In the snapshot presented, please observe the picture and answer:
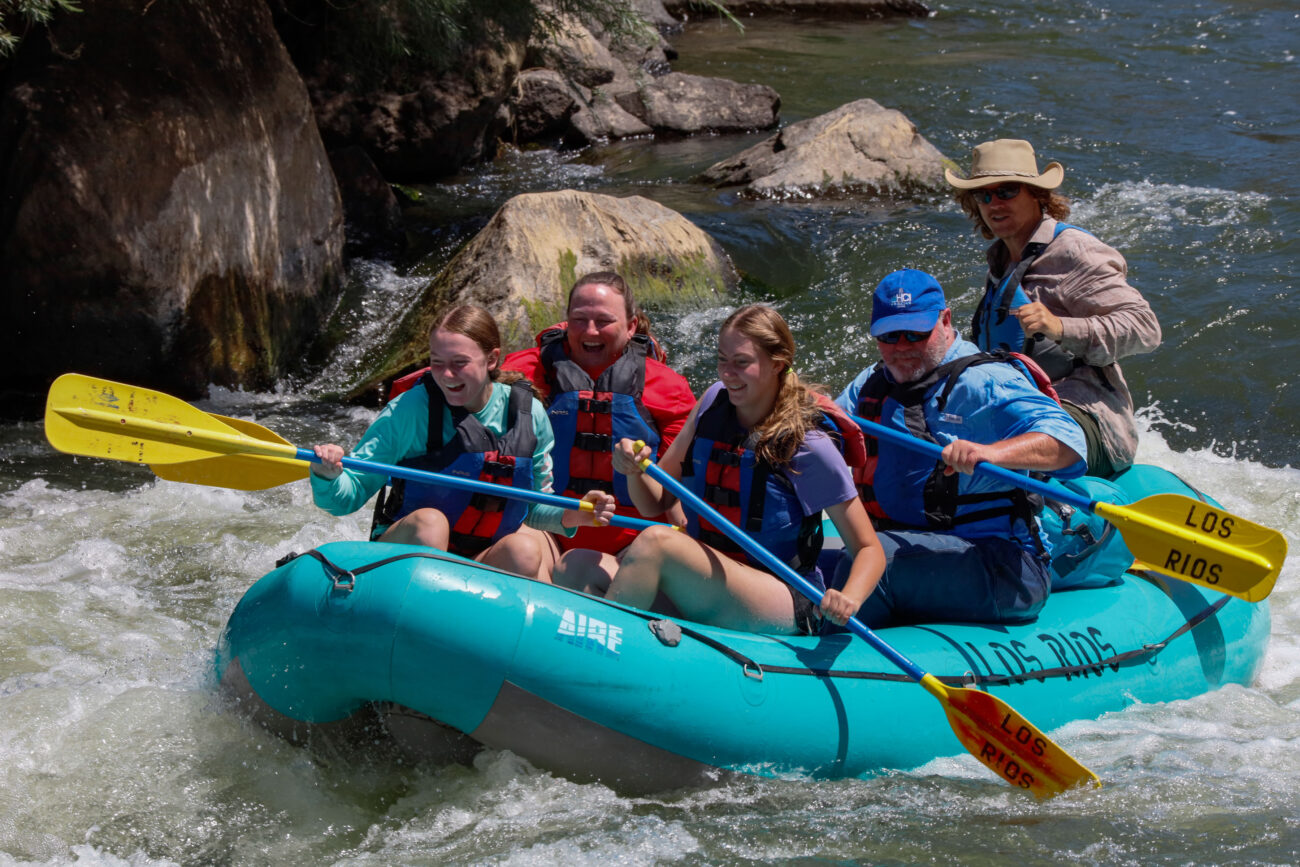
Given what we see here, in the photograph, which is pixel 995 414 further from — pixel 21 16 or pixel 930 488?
pixel 21 16

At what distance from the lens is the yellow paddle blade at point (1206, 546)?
11.7 feet

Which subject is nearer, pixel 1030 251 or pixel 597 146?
pixel 1030 251

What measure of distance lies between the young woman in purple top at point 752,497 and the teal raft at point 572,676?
0.29 feet

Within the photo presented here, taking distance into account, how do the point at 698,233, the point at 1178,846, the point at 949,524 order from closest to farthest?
1. the point at 1178,846
2. the point at 949,524
3. the point at 698,233

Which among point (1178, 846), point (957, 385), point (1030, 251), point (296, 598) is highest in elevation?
point (1030, 251)

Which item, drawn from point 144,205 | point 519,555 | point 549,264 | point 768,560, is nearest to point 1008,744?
point 768,560

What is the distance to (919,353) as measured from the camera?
11.5ft

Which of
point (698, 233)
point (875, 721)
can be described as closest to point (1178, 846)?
point (875, 721)

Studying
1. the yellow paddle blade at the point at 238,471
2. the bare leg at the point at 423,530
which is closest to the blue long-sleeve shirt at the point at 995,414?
the bare leg at the point at 423,530

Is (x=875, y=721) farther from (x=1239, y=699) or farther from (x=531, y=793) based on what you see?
(x=1239, y=699)

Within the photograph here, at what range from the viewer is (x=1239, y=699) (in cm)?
398

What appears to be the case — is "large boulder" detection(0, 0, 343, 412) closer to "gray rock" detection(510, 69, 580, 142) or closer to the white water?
the white water

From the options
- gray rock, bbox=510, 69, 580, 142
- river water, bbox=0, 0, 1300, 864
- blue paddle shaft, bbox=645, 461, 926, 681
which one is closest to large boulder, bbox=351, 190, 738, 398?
river water, bbox=0, 0, 1300, 864

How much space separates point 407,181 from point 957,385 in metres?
7.07
